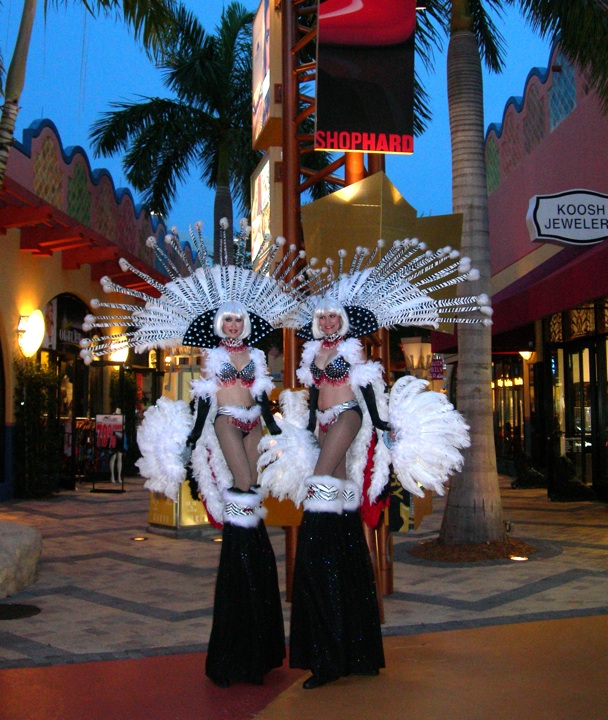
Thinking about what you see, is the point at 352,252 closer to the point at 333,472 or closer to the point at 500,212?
the point at 333,472

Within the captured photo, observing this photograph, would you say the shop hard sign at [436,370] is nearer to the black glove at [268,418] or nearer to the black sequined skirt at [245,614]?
the black glove at [268,418]

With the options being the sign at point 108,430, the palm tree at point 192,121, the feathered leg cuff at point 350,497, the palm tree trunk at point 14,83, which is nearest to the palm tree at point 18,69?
the palm tree trunk at point 14,83

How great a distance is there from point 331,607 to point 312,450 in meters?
0.86

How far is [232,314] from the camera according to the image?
4742mm

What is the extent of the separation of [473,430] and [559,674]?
13.3 feet

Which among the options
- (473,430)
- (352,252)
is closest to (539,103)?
(473,430)

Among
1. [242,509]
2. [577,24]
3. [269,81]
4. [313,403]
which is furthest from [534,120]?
[242,509]

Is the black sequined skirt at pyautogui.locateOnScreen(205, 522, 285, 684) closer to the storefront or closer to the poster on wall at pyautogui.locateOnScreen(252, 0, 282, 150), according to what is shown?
the poster on wall at pyautogui.locateOnScreen(252, 0, 282, 150)

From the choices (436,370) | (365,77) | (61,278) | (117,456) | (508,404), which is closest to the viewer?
(365,77)

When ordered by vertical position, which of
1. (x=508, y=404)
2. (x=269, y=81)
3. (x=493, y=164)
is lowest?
(x=508, y=404)

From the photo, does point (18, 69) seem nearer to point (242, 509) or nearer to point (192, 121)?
point (242, 509)

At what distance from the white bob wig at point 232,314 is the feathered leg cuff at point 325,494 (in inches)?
35.3

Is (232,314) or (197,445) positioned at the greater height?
(232,314)

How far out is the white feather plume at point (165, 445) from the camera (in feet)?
15.8
